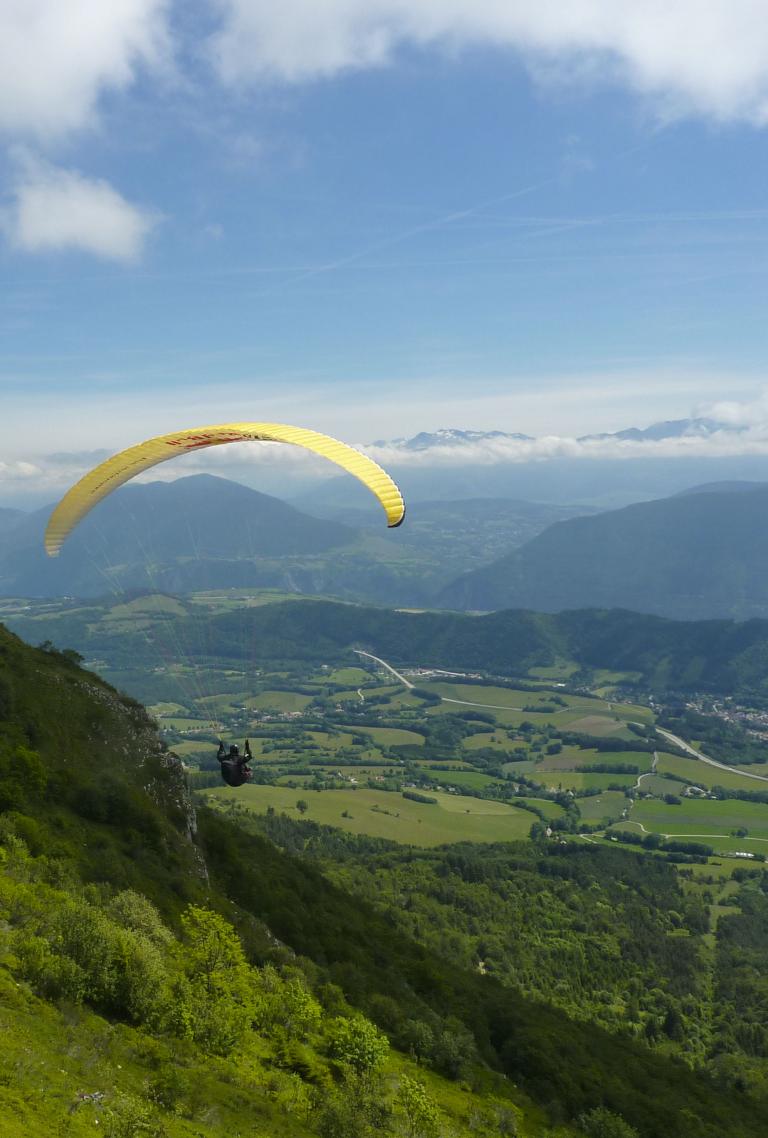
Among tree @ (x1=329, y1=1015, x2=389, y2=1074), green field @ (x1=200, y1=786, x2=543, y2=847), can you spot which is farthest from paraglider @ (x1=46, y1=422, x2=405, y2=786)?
green field @ (x1=200, y1=786, x2=543, y2=847)

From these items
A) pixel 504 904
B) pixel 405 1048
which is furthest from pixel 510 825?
pixel 405 1048

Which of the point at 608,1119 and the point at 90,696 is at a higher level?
the point at 90,696

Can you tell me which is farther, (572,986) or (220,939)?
(572,986)

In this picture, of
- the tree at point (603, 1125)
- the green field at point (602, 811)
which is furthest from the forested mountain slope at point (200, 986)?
the green field at point (602, 811)

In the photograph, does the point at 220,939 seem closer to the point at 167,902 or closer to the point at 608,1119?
the point at 167,902

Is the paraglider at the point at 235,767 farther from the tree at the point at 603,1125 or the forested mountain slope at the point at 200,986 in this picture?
the tree at the point at 603,1125

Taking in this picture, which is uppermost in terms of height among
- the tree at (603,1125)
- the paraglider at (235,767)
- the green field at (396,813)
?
the paraglider at (235,767)
